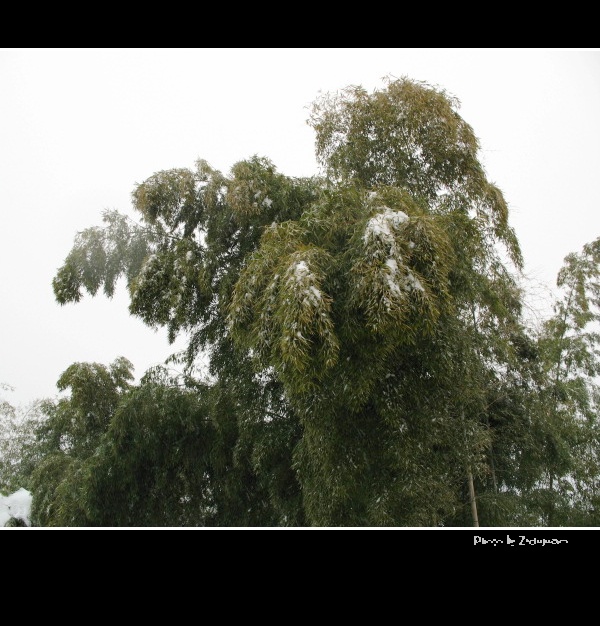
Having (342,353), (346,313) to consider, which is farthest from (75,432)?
(346,313)

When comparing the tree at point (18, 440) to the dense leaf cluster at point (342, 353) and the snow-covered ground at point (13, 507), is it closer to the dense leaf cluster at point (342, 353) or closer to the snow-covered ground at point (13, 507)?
the dense leaf cluster at point (342, 353)

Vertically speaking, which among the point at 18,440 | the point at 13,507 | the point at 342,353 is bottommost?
the point at 13,507

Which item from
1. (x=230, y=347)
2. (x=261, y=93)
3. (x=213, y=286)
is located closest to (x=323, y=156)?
(x=261, y=93)

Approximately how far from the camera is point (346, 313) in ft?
7.41

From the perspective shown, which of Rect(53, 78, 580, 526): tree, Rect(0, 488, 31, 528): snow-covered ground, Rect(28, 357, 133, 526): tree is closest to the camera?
Rect(53, 78, 580, 526): tree

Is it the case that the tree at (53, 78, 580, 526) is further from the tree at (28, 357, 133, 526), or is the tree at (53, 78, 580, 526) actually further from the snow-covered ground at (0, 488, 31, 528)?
the snow-covered ground at (0, 488, 31, 528)

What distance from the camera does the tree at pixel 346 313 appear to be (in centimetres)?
224

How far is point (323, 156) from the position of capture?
12.1ft

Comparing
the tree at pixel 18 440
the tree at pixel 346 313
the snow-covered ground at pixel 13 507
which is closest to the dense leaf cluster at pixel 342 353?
the tree at pixel 346 313

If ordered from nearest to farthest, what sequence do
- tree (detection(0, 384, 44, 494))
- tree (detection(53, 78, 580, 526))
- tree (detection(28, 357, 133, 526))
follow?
tree (detection(53, 78, 580, 526)) → tree (detection(28, 357, 133, 526)) → tree (detection(0, 384, 44, 494))

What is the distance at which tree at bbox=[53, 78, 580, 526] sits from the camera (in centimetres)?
224

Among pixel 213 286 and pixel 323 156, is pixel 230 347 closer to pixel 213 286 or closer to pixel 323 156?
pixel 213 286

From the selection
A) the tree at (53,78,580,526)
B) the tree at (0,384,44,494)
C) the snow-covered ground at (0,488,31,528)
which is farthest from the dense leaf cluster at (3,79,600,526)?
the tree at (0,384,44,494)

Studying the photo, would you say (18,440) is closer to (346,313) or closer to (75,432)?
(75,432)
